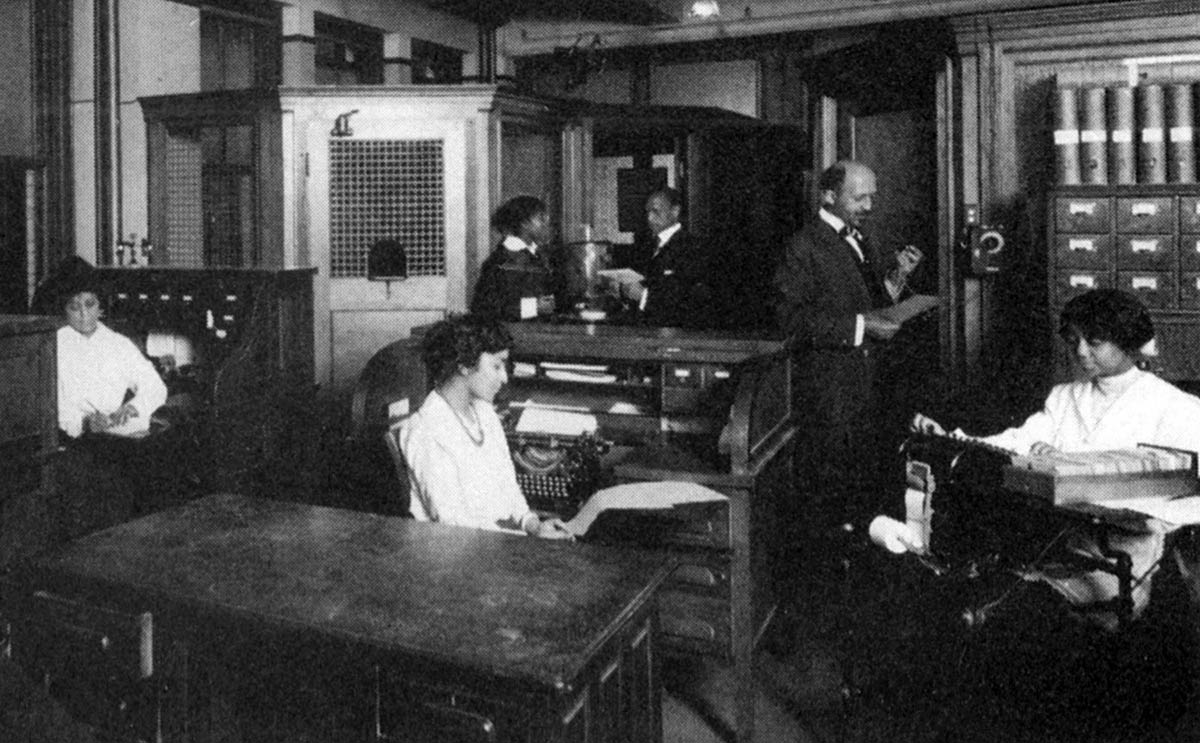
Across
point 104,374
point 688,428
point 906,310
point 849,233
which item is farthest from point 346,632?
point 104,374

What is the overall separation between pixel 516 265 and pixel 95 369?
220 centimetres

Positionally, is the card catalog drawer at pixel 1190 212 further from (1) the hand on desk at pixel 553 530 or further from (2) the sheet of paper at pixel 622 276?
(1) the hand on desk at pixel 553 530

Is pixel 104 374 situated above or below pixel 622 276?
below

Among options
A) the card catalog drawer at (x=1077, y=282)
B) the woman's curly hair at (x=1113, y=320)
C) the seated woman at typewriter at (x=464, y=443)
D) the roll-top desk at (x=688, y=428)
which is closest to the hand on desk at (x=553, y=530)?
the seated woman at typewriter at (x=464, y=443)

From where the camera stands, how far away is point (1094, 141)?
4.91 metres

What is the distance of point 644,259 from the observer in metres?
7.80

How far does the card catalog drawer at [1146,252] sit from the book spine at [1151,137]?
0.28 meters

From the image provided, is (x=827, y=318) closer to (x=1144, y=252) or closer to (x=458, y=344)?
(x=1144, y=252)

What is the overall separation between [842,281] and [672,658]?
1894 mm

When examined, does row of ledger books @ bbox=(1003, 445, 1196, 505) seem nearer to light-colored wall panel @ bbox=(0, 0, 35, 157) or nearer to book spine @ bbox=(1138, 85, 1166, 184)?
book spine @ bbox=(1138, 85, 1166, 184)

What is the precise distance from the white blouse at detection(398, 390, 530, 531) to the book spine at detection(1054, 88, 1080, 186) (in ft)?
10.6

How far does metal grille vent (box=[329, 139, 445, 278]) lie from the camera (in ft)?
22.6

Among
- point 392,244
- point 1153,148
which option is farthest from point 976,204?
point 392,244

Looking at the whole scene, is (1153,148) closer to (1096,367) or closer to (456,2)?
(1096,367)
